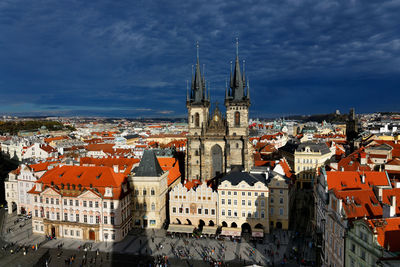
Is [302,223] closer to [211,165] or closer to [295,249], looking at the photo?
[295,249]

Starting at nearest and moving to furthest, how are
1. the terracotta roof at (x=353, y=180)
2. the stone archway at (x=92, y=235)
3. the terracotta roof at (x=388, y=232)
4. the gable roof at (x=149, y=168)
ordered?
the terracotta roof at (x=388, y=232)
the terracotta roof at (x=353, y=180)
the stone archway at (x=92, y=235)
the gable roof at (x=149, y=168)

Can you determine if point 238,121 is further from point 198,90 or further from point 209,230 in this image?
point 209,230

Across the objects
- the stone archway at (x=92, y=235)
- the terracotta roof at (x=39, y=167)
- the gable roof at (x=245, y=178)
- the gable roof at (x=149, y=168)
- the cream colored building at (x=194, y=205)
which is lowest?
the stone archway at (x=92, y=235)

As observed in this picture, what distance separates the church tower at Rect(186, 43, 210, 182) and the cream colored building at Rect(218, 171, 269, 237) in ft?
74.3

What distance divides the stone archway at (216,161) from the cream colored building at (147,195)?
22617 millimetres

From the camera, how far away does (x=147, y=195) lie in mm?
72125

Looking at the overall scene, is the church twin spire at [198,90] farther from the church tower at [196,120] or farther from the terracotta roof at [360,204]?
the terracotta roof at [360,204]

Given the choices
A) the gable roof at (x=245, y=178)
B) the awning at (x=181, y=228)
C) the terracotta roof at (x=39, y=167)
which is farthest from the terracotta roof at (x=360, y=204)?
the terracotta roof at (x=39, y=167)

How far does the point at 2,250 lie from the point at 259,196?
2104 inches

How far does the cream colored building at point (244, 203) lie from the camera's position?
67.3m

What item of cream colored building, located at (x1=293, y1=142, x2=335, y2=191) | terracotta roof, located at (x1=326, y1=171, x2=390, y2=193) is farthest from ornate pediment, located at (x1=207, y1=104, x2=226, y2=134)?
terracotta roof, located at (x1=326, y1=171, x2=390, y2=193)

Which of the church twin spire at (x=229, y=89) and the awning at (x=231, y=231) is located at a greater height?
the church twin spire at (x=229, y=89)

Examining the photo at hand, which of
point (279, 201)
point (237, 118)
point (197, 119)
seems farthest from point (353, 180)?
point (197, 119)

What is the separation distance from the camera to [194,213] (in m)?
70.7
